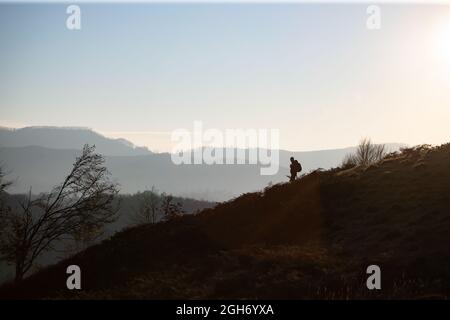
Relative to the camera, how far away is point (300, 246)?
19906 mm

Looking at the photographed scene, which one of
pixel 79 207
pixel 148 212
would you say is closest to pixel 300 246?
pixel 79 207

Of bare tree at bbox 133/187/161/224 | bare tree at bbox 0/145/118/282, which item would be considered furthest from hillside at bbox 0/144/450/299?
bare tree at bbox 133/187/161/224

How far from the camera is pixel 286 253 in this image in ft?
60.6

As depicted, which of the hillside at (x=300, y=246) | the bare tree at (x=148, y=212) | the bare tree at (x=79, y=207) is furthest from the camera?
the bare tree at (x=148, y=212)

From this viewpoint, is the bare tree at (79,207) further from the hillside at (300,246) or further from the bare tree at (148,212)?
the bare tree at (148,212)

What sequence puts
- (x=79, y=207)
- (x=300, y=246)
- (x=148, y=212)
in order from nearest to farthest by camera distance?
(x=300, y=246) → (x=79, y=207) → (x=148, y=212)

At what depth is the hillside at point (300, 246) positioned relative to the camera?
14984 mm

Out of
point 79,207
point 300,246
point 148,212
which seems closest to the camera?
point 300,246

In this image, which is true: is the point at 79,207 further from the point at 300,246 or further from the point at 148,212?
the point at 148,212

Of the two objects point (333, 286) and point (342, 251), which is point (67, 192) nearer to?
point (342, 251)

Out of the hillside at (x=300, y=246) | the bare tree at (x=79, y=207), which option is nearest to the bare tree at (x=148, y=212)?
the bare tree at (x=79, y=207)

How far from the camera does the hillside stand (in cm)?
1498
